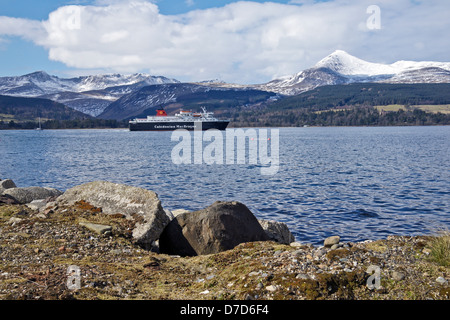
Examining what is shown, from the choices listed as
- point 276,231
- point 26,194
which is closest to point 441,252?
point 276,231

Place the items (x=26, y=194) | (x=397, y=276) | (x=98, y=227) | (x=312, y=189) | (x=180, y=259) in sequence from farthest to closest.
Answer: (x=312, y=189) → (x=26, y=194) → (x=98, y=227) → (x=180, y=259) → (x=397, y=276)

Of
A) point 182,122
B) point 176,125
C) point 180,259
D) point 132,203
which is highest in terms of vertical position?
point 182,122

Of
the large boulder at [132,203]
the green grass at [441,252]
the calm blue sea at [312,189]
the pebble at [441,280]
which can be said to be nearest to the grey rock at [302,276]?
the pebble at [441,280]

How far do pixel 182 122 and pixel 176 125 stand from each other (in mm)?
4178

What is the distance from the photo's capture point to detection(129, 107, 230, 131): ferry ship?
163875 mm

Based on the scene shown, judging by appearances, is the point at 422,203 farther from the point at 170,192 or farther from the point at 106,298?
the point at 106,298

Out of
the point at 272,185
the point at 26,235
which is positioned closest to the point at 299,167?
the point at 272,185

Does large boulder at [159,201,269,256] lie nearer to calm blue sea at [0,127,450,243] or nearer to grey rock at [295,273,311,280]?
grey rock at [295,273,311,280]

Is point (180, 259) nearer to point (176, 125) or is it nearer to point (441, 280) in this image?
point (441, 280)

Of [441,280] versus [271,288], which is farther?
[441,280]

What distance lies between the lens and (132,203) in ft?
36.1

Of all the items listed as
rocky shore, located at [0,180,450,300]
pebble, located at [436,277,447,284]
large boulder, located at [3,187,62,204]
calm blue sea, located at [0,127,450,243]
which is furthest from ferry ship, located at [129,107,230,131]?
pebble, located at [436,277,447,284]

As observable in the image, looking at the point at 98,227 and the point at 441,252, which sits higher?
the point at 441,252

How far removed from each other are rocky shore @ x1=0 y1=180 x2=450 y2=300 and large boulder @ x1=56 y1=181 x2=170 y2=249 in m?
0.04
